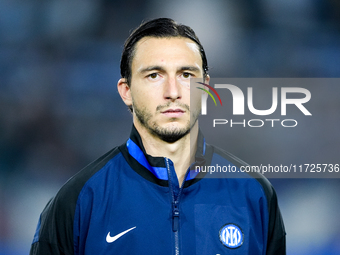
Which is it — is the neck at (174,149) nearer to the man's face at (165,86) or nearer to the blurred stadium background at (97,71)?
the man's face at (165,86)

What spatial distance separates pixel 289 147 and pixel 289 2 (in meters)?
1.55

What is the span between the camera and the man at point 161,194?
1331mm

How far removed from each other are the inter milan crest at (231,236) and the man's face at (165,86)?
386 mm

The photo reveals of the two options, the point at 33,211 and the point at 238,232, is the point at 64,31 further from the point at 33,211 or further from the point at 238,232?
the point at 238,232

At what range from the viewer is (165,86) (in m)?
1.39

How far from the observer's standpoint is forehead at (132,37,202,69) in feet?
4.69

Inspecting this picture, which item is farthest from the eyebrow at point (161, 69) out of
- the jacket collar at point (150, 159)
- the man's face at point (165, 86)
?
the jacket collar at point (150, 159)

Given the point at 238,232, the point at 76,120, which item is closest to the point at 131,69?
the point at 238,232

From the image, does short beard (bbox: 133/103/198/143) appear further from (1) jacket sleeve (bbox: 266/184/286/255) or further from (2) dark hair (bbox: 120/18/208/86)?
(1) jacket sleeve (bbox: 266/184/286/255)

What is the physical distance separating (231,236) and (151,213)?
31 cm

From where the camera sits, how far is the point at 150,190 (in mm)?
1393

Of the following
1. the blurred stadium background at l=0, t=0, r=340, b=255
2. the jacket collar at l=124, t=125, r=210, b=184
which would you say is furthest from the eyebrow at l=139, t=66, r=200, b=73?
the blurred stadium background at l=0, t=0, r=340, b=255

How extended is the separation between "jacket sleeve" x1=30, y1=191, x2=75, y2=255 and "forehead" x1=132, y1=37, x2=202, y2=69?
2.02 ft

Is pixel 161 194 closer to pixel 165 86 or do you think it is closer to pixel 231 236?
pixel 231 236
